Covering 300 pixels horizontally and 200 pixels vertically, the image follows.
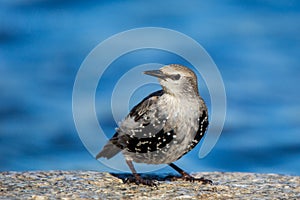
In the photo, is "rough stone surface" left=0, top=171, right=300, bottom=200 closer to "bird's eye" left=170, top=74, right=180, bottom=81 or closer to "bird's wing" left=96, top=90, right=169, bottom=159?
"bird's wing" left=96, top=90, right=169, bottom=159

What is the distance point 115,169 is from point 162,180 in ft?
2.04

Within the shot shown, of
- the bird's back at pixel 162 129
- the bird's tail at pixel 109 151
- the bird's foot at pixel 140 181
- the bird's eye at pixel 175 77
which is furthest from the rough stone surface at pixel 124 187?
Result: the bird's eye at pixel 175 77

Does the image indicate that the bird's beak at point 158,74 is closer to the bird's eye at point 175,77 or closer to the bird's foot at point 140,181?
the bird's eye at point 175,77

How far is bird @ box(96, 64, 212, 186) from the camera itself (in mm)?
7355

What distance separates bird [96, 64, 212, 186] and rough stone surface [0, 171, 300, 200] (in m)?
0.25

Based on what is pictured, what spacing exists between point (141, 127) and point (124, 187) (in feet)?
1.94

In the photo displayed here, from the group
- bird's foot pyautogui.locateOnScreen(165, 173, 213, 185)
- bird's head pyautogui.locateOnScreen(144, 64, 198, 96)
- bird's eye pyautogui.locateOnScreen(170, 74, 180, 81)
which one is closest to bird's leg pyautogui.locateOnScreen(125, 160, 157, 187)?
bird's foot pyautogui.locateOnScreen(165, 173, 213, 185)

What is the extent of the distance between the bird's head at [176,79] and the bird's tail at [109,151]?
84 cm

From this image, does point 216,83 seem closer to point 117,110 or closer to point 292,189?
point 117,110

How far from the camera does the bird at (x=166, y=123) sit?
7.36 metres

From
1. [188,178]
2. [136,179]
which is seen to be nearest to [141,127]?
[136,179]

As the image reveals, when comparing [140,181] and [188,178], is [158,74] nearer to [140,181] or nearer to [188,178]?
[140,181]

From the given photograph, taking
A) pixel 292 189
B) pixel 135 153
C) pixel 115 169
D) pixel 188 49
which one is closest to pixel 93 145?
pixel 115 169

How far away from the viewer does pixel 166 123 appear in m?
7.38
